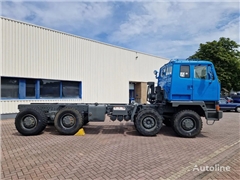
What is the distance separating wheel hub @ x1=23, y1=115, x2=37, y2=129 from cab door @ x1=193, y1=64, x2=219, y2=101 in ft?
22.2

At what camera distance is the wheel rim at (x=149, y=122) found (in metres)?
7.51

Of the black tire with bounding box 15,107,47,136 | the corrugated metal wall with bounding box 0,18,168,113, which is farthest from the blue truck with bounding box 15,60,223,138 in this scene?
the corrugated metal wall with bounding box 0,18,168,113

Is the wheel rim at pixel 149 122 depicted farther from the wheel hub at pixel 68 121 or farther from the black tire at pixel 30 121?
the black tire at pixel 30 121

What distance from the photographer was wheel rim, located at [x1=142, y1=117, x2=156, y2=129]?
7.51m

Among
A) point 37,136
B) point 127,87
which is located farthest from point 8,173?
point 127,87

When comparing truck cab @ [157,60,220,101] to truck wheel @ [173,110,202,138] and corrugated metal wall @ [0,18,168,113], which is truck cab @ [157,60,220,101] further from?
corrugated metal wall @ [0,18,168,113]

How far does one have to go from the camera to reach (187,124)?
24.4ft

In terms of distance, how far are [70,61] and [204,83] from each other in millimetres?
10602

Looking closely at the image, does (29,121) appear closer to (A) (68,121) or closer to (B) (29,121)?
(B) (29,121)

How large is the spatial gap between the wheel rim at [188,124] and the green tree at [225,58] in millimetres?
22592

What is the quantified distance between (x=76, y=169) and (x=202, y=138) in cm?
543

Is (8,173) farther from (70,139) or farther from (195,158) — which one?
(195,158)

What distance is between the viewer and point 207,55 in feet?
93.0

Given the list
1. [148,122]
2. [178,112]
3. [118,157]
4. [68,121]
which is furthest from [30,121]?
[178,112]
